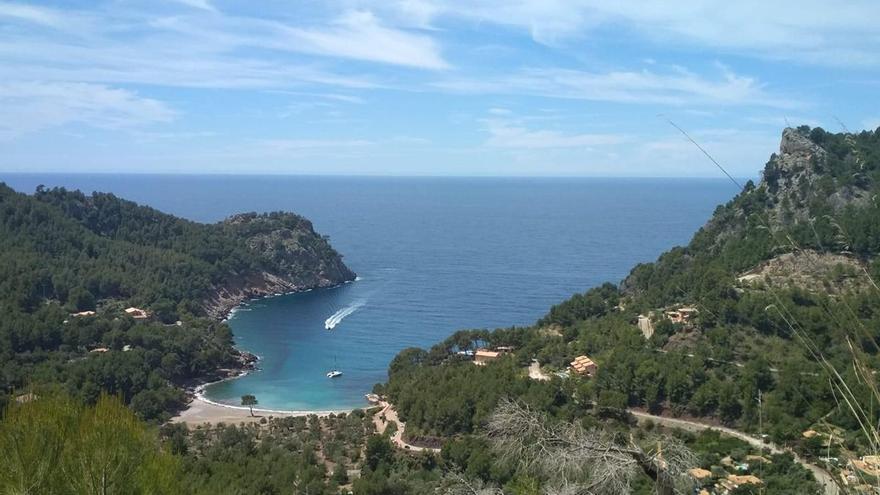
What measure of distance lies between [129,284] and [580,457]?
1781 inches

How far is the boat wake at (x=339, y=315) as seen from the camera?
141 ft

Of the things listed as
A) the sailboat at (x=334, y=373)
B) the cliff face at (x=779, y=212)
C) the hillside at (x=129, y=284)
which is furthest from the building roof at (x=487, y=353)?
the hillside at (x=129, y=284)

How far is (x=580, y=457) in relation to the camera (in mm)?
2902

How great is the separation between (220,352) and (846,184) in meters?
28.7

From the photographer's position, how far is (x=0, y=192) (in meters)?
48.7

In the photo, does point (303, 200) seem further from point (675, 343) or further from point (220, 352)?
point (675, 343)

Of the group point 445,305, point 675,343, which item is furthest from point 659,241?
point 675,343

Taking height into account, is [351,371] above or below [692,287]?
below

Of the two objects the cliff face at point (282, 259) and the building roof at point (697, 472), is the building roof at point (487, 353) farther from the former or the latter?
the cliff face at point (282, 259)

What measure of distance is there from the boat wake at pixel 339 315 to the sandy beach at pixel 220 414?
14015mm

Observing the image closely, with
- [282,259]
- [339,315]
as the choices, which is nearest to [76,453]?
[339,315]

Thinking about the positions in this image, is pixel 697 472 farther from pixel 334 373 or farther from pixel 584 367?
pixel 334 373

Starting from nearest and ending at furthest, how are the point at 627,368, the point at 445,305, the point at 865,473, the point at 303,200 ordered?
the point at 865,473 → the point at 627,368 → the point at 445,305 → the point at 303,200

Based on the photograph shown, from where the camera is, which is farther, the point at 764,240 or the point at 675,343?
the point at 764,240
